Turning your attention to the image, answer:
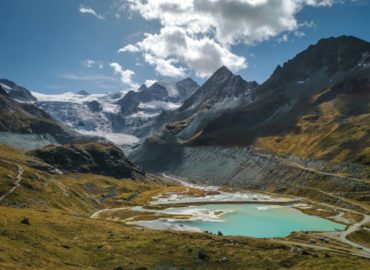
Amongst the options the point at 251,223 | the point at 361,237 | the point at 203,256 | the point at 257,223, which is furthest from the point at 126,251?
the point at 257,223

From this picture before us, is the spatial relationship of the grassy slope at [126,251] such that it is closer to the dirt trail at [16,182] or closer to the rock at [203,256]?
the rock at [203,256]

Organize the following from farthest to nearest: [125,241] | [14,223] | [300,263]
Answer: [125,241], [14,223], [300,263]

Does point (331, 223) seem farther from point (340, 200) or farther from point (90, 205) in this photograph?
point (90, 205)

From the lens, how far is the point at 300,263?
8069 centimetres

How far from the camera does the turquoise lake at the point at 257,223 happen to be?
14900 centimetres

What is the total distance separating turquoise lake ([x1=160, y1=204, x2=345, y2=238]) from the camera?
14900 cm

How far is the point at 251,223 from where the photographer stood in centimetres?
16775

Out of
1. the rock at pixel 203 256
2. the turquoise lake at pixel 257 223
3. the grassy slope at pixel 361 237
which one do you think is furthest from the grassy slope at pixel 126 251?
the turquoise lake at pixel 257 223

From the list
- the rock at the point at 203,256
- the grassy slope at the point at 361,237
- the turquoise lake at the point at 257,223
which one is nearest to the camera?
the rock at the point at 203,256

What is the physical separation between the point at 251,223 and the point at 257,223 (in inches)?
91.1

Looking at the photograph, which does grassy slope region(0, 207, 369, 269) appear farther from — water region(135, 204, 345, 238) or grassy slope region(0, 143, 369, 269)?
water region(135, 204, 345, 238)

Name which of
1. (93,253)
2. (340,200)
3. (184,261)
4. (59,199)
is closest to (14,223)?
(93,253)

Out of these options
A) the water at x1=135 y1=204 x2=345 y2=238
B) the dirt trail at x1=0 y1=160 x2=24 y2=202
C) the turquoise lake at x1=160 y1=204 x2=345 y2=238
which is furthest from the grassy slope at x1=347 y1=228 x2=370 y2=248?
the dirt trail at x1=0 y1=160 x2=24 y2=202

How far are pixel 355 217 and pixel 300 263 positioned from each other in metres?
95.3
